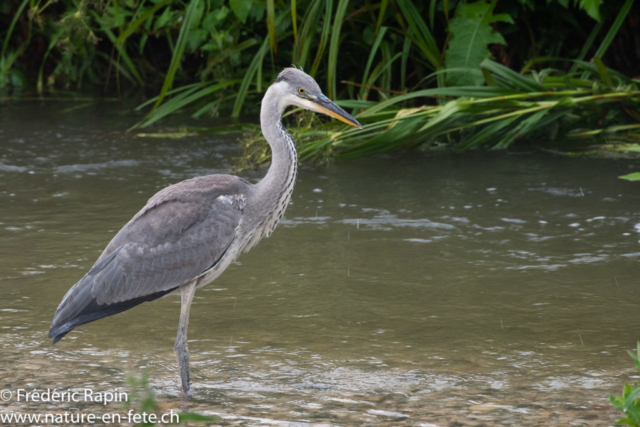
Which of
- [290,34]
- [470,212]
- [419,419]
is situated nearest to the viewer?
[419,419]

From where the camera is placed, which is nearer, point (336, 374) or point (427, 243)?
point (336, 374)

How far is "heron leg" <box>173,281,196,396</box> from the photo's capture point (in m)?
3.64

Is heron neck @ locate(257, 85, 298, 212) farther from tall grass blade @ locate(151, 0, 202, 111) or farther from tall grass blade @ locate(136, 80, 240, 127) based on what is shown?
tall grass blade @ locate(136, 80, 240, 127)

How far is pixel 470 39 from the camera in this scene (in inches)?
287

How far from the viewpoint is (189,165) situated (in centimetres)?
720

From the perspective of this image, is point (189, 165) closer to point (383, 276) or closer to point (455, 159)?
point (455, 159)

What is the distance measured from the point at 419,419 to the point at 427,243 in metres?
2.25

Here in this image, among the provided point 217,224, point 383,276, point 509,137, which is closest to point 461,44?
point 509,137

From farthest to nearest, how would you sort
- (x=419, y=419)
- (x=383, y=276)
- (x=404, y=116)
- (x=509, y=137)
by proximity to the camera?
(x=509, y=137) < (x=404, y=116) < (x=383, y=276) < (x=419, y=419)

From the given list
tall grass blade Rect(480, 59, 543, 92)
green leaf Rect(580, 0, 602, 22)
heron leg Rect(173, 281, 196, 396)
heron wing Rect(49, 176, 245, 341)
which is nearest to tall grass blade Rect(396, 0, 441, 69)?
tall grass blade Rect(480, 59, 543, 92)

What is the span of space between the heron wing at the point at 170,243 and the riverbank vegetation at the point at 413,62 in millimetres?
2579

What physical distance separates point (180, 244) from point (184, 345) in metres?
0.47

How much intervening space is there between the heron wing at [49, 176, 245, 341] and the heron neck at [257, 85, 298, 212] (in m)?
0.19

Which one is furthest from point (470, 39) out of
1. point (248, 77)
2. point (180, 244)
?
point (180, 244)
